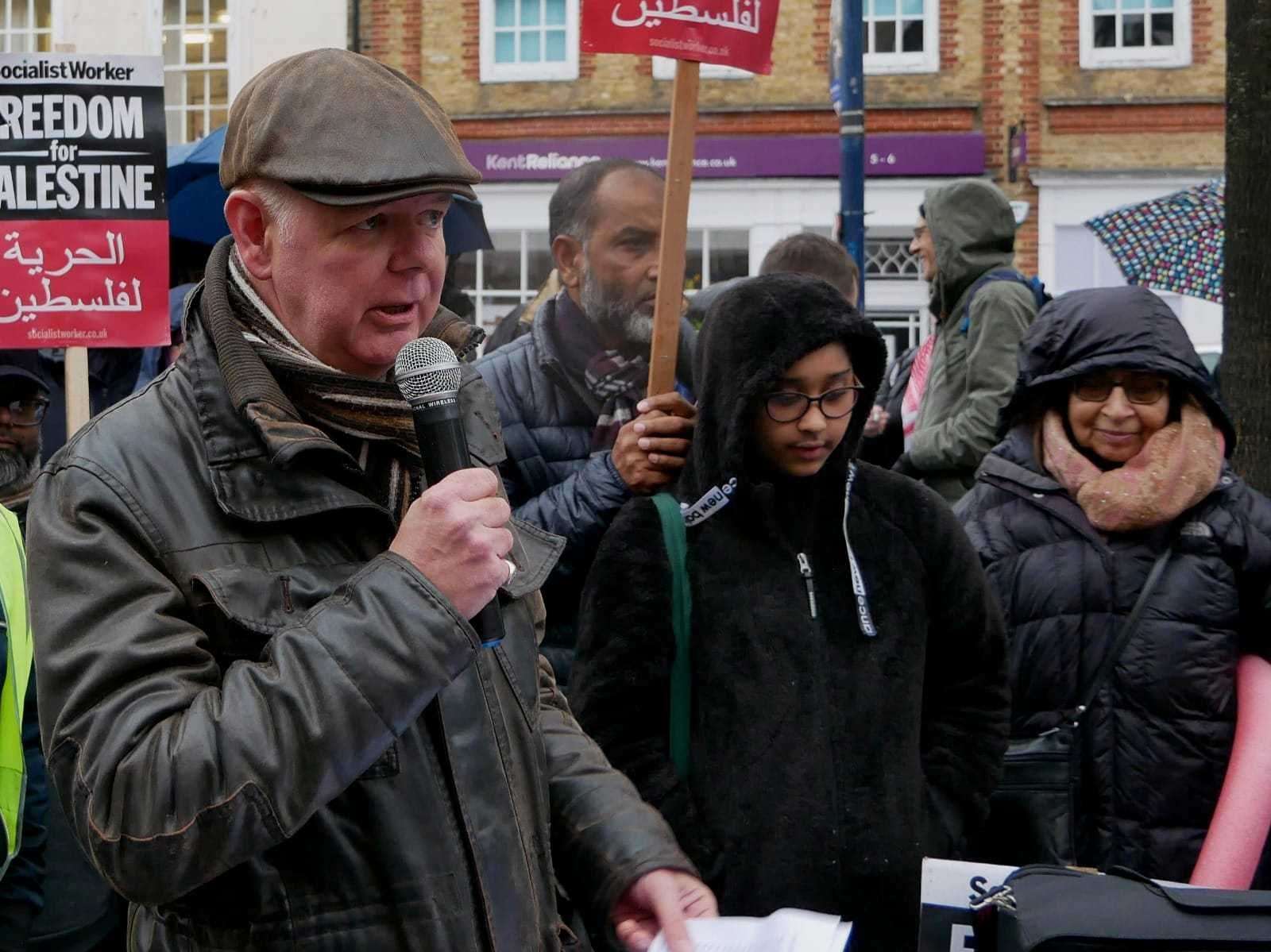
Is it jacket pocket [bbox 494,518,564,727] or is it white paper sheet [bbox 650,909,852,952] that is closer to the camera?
white paper sheet [bbox 650,909,852,952]

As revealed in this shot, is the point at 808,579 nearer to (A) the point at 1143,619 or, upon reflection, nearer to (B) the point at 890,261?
(A) the point at 1143,619

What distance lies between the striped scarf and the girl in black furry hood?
144 cm

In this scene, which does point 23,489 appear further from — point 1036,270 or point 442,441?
point 1036,270

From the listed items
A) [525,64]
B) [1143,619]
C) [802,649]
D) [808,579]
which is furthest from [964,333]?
[525,64]

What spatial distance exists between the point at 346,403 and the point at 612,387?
7.65 feet

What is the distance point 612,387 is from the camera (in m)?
4.36

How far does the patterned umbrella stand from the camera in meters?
9.65

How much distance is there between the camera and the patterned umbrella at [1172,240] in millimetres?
9648

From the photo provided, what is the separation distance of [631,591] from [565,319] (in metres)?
1.17

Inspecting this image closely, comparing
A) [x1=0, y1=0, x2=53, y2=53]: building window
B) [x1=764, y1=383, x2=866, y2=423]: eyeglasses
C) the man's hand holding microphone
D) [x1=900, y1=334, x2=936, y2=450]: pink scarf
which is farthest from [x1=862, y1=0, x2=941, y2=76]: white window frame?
the man's hand holding microphone

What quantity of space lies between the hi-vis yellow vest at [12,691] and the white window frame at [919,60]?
1892cm

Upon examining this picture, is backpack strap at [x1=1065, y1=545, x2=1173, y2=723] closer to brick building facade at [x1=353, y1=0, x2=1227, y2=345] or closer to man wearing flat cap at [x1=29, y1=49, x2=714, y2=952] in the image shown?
man wearing flat cap at [x1=29, y1=49, x2=714, y2=952]

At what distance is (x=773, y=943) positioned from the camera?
2037mm

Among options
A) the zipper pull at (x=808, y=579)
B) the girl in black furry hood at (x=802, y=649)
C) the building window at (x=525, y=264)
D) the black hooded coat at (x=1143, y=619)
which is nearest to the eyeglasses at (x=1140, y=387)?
the black hooded coat at (x=1143, y=619)
